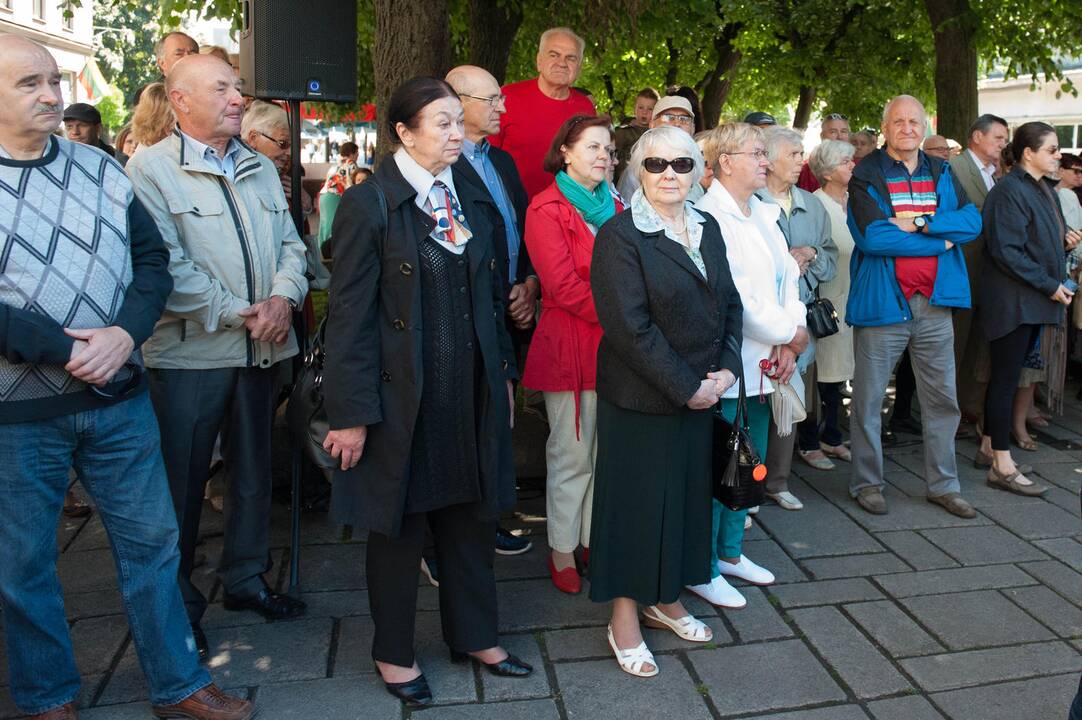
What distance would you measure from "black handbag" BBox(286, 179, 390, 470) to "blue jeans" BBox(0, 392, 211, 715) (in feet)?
1.51

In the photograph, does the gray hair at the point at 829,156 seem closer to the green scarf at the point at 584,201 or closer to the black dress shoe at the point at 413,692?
the green scarf at the point at 584,201

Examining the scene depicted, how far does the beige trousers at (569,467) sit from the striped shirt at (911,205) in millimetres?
2058

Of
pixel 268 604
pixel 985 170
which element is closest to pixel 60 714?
pixel 268 604

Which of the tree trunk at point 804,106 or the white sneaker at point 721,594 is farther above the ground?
the tree trunk at point 804,106

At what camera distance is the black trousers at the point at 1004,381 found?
578 centimetres

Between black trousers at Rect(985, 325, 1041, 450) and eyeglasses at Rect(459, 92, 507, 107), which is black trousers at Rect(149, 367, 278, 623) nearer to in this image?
eyeglasses at Rect(459, 92, 507, 107)

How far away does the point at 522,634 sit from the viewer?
3.92 m

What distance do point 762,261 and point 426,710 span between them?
2.16 metres

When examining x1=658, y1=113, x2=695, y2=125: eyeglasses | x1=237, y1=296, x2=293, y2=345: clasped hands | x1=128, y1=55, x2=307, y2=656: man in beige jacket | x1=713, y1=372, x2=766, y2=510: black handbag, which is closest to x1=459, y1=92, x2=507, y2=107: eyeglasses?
x1=128, y1=55, x2=307, y2=656: man in beige jacket

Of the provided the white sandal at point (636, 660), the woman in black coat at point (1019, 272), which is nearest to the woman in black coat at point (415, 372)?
the white sandal at point (636, 660)

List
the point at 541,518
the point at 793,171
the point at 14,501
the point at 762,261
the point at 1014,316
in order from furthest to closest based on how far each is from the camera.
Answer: the point at 1014,316 → the point at 541,518 → the point at 793,171 → the point at 762,261 → the point at 14,501

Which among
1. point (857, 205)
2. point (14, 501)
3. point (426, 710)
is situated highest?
point (857, 205)

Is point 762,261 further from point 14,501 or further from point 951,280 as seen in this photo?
point 14,501

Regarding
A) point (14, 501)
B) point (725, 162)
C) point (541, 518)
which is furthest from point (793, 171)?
point (14, 501)
